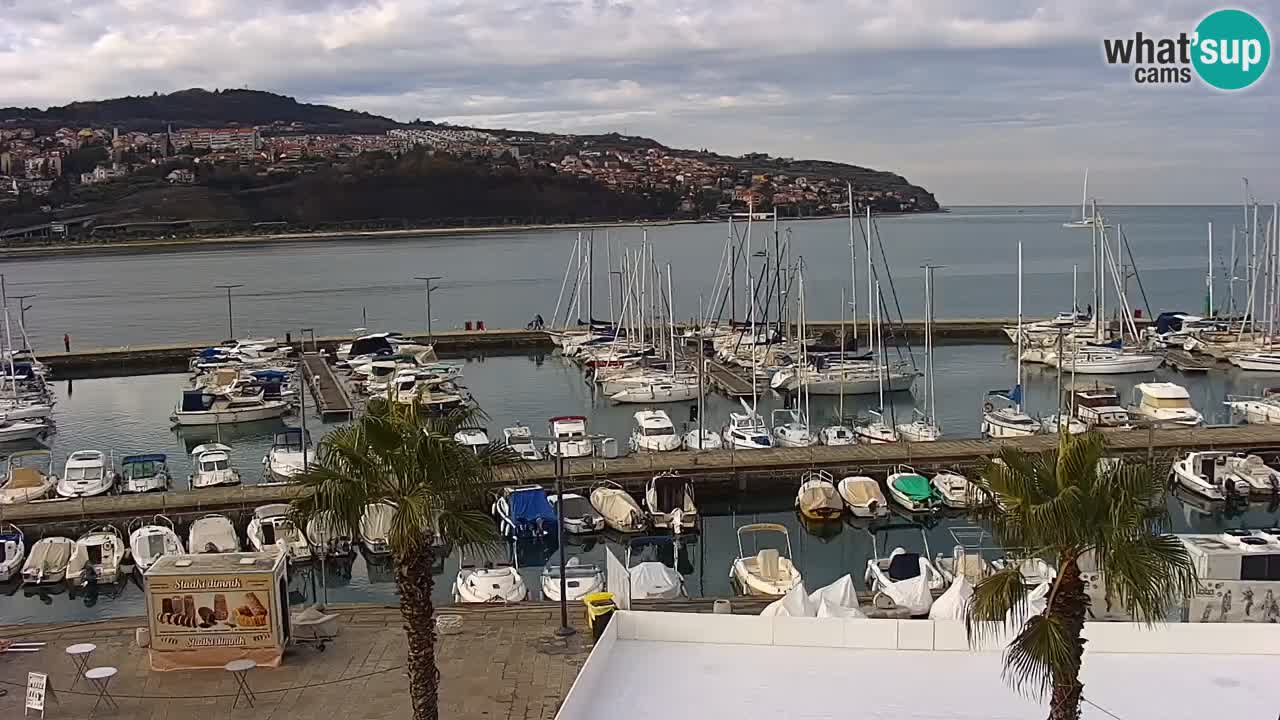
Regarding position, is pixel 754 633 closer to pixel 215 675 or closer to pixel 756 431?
pixel 215 675

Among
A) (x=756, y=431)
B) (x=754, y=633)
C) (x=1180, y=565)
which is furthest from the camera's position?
(x=756, y=431)

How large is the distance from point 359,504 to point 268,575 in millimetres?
4407

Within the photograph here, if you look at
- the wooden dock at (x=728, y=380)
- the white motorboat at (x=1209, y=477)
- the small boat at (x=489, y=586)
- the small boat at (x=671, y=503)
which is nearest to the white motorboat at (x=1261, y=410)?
the white motorboat at (x=1209, y=477)

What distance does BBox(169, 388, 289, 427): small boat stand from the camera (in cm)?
3716

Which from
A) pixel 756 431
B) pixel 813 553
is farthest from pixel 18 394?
pixel 813 553

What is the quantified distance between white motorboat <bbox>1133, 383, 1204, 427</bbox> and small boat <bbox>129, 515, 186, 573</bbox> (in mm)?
24017

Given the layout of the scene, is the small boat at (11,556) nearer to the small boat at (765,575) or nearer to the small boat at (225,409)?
the small boat at (765,575)

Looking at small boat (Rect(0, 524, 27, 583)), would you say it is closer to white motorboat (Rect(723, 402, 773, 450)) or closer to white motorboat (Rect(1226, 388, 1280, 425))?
white motorboat (Rect(723, 402, 773, 450))

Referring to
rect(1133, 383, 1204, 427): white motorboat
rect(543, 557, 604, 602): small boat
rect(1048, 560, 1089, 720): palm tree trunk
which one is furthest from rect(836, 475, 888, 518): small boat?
rect(1048, 560, 1089, 720): palm tree trunk

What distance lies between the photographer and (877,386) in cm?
4038

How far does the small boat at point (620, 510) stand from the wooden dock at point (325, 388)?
15.8 metres

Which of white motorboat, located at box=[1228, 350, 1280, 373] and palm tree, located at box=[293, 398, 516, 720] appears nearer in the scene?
palm tree, located at box=[293, 398, 516, 720]

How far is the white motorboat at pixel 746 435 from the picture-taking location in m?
28.8

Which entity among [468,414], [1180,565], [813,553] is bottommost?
[813,553]
